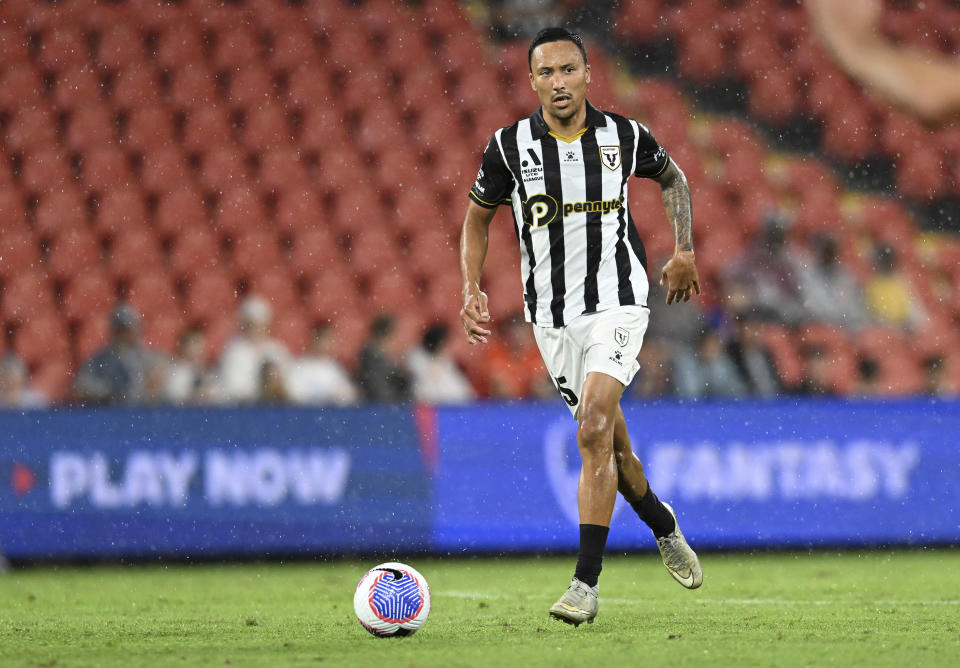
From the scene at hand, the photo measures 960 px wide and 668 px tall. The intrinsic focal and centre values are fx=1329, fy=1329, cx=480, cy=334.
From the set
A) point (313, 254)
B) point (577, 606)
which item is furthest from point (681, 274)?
point (313, 254)

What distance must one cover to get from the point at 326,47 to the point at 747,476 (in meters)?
6.91

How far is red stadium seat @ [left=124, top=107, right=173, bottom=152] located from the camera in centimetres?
A: 1241

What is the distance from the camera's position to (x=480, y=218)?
516 cm

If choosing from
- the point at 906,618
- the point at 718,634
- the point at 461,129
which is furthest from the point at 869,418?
the point at 461,129

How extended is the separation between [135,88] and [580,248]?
339 inches

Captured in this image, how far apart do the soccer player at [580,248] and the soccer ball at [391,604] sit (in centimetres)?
68

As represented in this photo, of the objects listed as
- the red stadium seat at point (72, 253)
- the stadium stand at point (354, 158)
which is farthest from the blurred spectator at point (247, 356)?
the red stadium seat at point (72, 253)

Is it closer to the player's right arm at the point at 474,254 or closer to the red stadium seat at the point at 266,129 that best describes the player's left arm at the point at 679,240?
the player's right arm at the point at 474,254

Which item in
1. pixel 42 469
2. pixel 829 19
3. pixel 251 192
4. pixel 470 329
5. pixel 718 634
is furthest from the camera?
pixel 829 19

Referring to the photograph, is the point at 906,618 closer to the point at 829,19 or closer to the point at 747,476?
the point at 747,476

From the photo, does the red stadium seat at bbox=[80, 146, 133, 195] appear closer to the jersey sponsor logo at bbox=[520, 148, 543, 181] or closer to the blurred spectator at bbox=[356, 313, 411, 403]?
the blurred spectator at bbox=[356, 313, 411, 403]

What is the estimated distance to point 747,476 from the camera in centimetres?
831

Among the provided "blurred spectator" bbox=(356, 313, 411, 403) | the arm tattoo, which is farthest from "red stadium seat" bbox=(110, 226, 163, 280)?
the arm tattoo

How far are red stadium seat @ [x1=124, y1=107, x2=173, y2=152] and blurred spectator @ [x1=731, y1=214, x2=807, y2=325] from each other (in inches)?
215
